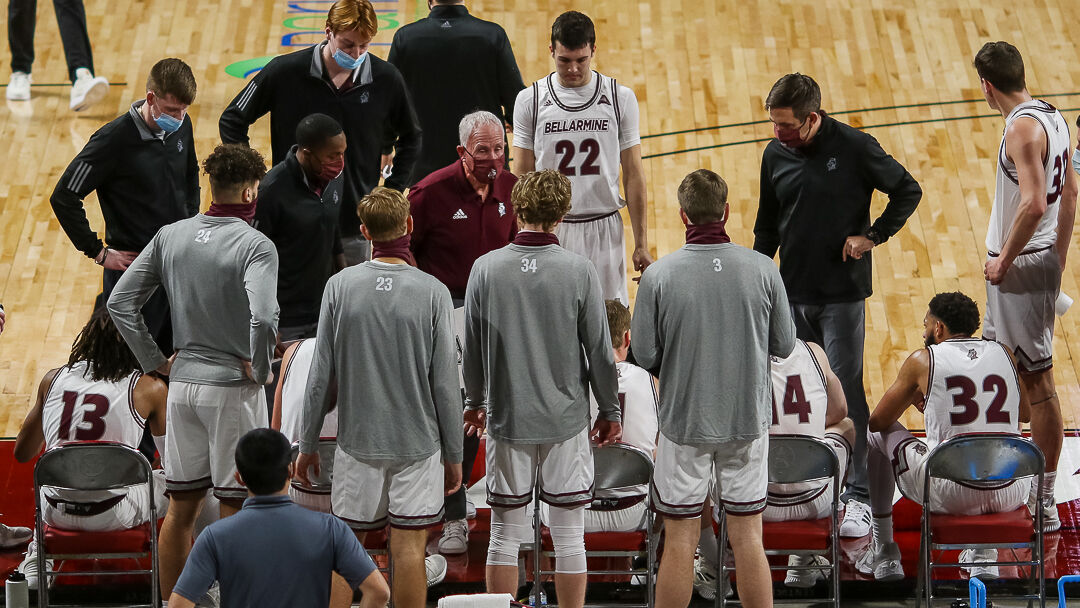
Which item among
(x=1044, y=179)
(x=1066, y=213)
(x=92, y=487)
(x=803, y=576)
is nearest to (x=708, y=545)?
(x=803, y=576)

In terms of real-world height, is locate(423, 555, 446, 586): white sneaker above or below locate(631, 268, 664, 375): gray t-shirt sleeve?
below

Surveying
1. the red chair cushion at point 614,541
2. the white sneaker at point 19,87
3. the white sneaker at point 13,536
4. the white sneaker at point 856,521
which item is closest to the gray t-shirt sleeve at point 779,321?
the red chair cushion at point 614,541

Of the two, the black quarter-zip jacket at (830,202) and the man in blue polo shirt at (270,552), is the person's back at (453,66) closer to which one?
the black quarter-zip jacket at (830,202)

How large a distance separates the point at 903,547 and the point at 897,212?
1608 millimetres

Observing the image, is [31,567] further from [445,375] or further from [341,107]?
[341,107]

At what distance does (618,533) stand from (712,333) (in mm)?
990

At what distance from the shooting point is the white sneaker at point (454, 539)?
21.8ft

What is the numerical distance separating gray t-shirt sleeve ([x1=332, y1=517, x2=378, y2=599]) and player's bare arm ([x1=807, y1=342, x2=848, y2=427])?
8.29 ft

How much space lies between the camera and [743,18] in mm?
12461

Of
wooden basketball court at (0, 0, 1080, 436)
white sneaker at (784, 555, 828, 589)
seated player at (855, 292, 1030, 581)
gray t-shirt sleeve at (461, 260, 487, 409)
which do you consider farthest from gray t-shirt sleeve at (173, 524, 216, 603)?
wooden basketball court at (0, 0, 1080, 436)

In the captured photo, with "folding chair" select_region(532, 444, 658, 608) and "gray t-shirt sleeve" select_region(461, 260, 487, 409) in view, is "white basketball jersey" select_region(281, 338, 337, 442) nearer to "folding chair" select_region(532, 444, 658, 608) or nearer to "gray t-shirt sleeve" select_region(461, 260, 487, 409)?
"gray t-shirt sleeve" select_region(461, 260, 487, 409)

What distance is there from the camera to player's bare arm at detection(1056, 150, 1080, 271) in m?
6.91

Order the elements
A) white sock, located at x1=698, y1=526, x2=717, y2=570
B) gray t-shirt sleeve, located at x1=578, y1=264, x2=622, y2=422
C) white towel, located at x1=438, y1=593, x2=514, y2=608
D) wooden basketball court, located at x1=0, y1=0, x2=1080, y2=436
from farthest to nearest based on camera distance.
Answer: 1. wooden basketball court, located at x1=0, y1=0, x2=1080, y2=436
2. white sock, located at x1=698, y1=526, x2=717, y2=570
3. gray t-shirt sleeve, located at x1=578, y1=264, x2=622, y2=422
4. white towel, located at x1=438, y1=593, x2=514, y2=608

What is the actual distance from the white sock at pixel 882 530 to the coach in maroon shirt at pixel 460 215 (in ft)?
7.11
